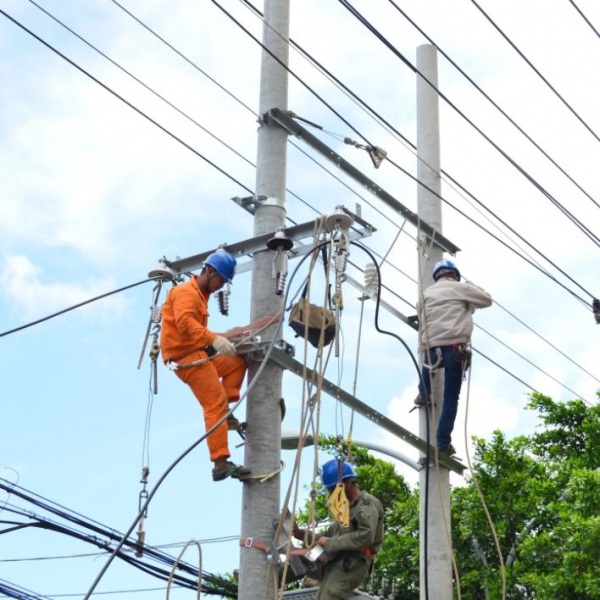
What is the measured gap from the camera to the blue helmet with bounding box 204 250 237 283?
7312 millimetres

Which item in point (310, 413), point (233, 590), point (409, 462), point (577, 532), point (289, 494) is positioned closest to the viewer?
point (289, 494)

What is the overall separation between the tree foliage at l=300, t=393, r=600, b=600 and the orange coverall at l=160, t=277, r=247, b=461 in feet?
21.5

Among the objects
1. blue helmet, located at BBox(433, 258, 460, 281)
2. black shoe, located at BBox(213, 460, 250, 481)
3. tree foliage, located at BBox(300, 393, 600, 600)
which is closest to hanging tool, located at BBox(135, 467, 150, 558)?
black shoe, located at BBox(213, 460, 250, 481)

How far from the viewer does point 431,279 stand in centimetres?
978

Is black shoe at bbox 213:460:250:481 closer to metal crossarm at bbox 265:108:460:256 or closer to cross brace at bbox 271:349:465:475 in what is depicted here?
cross brace at bbox 271:349:465:475

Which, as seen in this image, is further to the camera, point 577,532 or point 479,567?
point 479,567

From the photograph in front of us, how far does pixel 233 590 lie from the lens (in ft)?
44.3

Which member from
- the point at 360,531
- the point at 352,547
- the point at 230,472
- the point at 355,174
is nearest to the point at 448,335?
the point at 355,174

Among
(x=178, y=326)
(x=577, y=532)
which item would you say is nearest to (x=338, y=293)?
(x=178, y=326)

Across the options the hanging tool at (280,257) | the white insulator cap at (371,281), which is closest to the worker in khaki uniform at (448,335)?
the white insulator cap at (371,281)

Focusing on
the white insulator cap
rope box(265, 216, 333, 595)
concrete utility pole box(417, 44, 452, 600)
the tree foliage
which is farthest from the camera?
the tree foliage

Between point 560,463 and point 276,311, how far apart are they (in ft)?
29.0

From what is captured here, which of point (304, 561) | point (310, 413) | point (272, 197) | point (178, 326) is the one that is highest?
point (272, 197)

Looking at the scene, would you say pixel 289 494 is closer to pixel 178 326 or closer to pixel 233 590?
pixel 178 326
